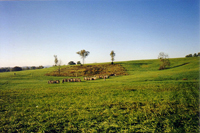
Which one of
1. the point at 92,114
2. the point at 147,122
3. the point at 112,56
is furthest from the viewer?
the point at 112,56

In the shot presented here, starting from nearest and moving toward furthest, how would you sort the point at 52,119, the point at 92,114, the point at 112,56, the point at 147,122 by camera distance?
the point at 147,122 → the point at 52,119 → the point at 92,114 → the point at 112,56

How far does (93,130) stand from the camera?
22.7 ft

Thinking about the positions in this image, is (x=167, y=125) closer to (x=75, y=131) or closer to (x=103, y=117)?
(x=103, y=117)

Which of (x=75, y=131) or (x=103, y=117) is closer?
(x=75, y=131)

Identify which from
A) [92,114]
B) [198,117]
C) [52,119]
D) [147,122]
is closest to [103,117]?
[92,114]

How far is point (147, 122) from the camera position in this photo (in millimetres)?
7742

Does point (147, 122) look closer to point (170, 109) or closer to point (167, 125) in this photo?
point (167, 125)

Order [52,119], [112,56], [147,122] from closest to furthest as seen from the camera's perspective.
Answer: [147,122], [52,119], [112,56]

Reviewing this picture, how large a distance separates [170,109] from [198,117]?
192cm

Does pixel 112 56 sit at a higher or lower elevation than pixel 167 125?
higher

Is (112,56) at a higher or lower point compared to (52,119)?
higher

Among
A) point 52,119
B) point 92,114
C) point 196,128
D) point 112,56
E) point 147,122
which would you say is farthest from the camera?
point 112,56

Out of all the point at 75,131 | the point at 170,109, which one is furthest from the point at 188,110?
the point at 75,131

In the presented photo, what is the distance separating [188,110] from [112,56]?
82.8 m
